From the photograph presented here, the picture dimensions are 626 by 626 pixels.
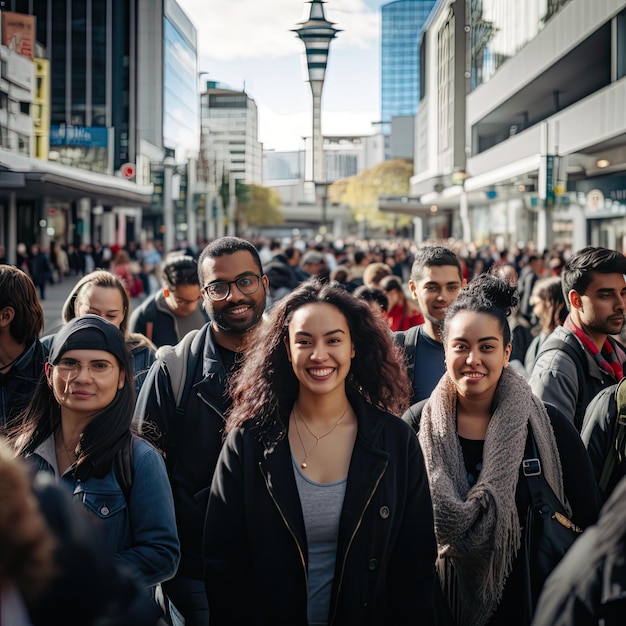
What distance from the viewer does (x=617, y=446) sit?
4.29 m

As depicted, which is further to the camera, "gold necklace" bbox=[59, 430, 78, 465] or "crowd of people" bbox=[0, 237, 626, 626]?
"gold necklace" bbox=[59, 430, 78, 465]

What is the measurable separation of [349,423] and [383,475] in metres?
0.32

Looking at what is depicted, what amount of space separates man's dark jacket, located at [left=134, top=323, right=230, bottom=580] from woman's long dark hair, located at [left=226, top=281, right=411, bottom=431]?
41 centimetres

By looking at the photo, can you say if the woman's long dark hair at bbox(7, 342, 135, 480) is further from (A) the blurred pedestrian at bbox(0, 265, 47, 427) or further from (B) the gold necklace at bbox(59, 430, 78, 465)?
(A) the blurred pedestrian at bbox(0, 265, 47, 427)

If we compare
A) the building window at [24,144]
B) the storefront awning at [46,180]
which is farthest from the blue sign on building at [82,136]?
the building window at [24,144]

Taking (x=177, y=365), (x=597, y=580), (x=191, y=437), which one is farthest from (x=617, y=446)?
(x=597, y=580)

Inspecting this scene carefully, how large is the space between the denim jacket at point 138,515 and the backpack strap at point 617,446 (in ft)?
6.21

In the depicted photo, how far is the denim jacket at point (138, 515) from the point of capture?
351 cm

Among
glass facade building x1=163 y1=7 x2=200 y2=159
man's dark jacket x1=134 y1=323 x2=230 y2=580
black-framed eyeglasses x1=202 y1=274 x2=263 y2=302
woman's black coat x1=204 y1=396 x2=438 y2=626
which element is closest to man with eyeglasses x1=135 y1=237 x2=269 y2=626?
man's dark jacket x1=134 y1=323 x2=230 y2=580

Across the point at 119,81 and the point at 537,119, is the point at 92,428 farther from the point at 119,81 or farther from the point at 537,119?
the point at 119,81

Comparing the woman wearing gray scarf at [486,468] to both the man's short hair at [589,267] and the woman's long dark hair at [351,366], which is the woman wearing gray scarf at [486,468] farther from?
the man's short hair at [589,267]

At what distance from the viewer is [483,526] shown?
12.5ft

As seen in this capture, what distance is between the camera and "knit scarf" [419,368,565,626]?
3820mm

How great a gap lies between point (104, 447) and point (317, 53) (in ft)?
17.2
